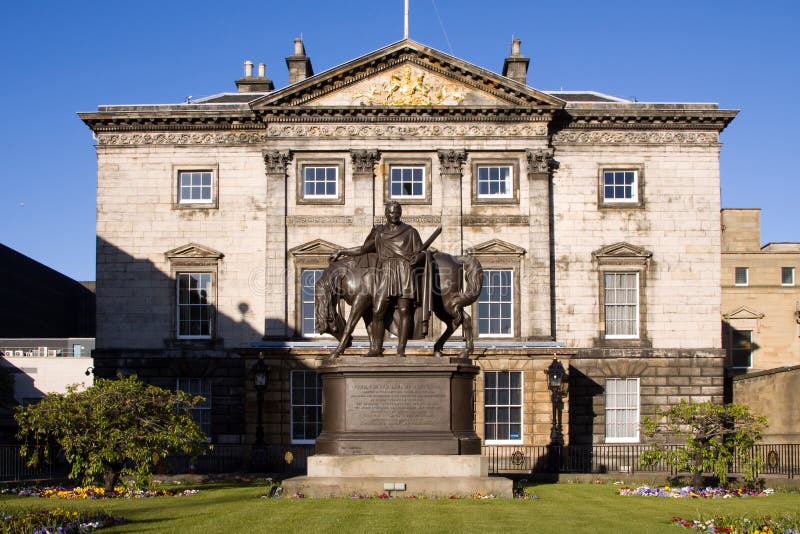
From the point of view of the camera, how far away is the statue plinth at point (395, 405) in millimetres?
22859

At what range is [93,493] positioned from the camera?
24781 mm

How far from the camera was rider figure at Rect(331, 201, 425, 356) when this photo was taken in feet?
77.8

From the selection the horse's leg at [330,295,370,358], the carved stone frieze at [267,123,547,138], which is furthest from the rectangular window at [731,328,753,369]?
the horse's leg at [330,295,370,358]

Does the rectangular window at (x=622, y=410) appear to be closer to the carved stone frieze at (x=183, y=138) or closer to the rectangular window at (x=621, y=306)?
the rectangular window at (x=621, y=306)

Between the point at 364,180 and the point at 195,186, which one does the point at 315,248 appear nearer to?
the point at 364,180

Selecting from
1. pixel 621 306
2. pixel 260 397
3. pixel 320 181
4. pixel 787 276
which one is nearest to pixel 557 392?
pixel 621 306

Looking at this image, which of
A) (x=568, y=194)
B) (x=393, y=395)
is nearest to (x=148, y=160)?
(x=568, y=194)

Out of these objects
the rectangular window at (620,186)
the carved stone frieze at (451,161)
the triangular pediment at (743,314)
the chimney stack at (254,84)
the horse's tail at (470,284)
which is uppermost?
the chimney stack at (254,84)

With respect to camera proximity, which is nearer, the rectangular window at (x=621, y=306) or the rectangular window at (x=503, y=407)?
the rectangular window at (x=503, y=407)

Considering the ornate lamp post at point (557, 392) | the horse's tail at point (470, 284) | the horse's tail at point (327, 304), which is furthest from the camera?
the ornate lamp post at point (557, 392)

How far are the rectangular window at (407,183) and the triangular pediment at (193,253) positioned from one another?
7372 millimetres

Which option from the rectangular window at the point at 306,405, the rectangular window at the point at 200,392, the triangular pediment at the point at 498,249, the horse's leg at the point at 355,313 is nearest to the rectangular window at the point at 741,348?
the triangular pediment at the point at 498,249

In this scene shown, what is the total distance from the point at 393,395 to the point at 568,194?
2206 cm

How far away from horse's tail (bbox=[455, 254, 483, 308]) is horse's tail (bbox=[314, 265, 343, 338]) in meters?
2.76
